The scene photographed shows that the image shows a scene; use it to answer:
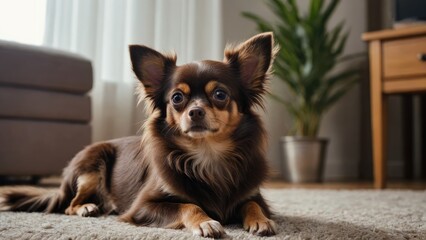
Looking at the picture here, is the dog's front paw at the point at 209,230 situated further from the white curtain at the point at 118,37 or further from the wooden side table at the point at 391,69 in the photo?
the white curtain at the point at 118,37

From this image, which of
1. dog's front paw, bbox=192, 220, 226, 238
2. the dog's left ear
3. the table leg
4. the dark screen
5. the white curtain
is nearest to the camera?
dog's front paw, bbox=192, 220, 226, 238

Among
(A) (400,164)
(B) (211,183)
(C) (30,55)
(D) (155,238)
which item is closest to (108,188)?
(B) (211,183)

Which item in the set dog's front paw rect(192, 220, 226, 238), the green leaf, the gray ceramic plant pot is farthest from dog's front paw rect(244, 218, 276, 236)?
the green leaf

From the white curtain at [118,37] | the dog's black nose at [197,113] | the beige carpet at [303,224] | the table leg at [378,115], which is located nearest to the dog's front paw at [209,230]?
the beige carpet at [303,224]

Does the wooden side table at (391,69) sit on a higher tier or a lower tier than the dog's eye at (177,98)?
higher

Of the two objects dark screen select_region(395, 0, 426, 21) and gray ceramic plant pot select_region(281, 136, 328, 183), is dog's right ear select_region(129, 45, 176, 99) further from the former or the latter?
gray ceramic plant pot select_region(281, 136, 328, 183)

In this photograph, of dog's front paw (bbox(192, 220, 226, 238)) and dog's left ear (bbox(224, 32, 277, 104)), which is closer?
dog's front paw (bbox(192, 220, 226, 238))

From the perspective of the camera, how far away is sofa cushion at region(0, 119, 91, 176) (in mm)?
2764

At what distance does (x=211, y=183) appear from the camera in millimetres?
1503

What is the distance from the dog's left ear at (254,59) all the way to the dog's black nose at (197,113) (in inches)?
10.6

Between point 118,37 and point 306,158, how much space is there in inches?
72.3

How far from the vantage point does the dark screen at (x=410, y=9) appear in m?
3.21

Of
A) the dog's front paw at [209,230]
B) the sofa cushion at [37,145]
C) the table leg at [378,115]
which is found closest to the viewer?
the dog's front paw at [209,230]

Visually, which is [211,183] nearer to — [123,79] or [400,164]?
[123,79]
